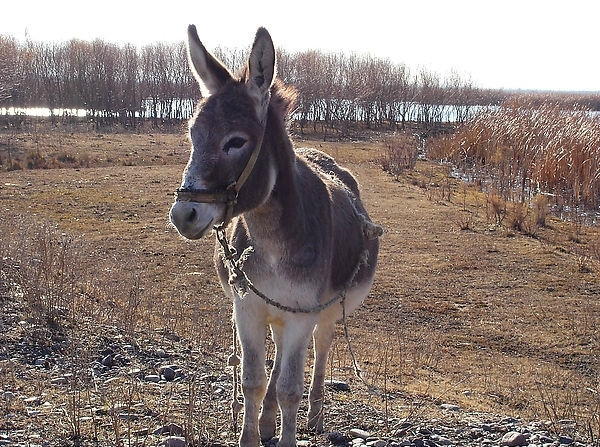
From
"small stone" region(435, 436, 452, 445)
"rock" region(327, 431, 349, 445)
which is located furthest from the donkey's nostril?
"small stone" region(435, 436, 452, 445)

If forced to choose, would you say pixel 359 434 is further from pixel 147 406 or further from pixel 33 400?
pixel 33 400

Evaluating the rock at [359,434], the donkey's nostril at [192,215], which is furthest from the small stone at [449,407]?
the donkey's nostril at [192,215]

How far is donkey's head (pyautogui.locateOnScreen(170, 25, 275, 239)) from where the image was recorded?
3.37 m

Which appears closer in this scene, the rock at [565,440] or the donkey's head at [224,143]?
the donkey's head at [224,143]

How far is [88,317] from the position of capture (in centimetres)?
782

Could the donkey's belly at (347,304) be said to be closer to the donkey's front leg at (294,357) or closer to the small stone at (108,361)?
the donkey's front leg at (294,357)

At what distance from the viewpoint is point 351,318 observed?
1061 centimetres

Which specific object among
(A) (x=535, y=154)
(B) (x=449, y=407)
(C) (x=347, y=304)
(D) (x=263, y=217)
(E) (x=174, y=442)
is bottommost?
(B) (x=449, y=407)

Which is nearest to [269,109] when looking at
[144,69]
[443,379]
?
[443,379]

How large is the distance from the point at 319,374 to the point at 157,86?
57.6 metres

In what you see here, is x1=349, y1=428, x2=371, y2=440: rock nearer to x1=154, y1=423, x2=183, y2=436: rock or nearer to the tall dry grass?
x1=154, y1=423, x2=183, y2=436: rock

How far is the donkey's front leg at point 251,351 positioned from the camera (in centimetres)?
432

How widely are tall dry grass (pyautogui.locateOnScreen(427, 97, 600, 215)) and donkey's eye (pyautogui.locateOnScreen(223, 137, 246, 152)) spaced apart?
63.6 feet

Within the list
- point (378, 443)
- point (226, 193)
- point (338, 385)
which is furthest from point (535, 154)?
point (226, 193)
